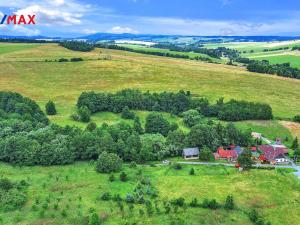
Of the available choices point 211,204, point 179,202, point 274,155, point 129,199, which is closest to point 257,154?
point 274,155

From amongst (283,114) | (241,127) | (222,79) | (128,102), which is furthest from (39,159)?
(222,79)

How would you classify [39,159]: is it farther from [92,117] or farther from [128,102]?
[128,102]

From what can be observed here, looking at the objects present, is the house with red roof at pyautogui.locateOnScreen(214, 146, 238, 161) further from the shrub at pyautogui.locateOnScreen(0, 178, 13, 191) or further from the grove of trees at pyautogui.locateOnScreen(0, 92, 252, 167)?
the shrub at pyautogui.locateOnScreen(0, 178, 13, 191)

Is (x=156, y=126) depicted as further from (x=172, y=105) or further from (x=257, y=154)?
(x=257, y=154)

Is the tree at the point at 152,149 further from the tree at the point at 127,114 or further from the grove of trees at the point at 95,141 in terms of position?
the tree at the point at 127,114

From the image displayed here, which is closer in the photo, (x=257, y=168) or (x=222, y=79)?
(x=257, y=168)

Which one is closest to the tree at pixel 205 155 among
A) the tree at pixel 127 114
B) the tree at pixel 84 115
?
the tree at pixel 127 114
